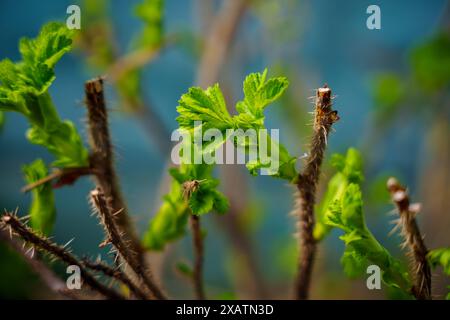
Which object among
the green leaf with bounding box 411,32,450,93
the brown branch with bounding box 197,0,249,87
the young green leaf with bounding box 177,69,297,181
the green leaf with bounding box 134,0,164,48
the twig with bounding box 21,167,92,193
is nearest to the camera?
the young green leaf with bounding box 177,69,297,181

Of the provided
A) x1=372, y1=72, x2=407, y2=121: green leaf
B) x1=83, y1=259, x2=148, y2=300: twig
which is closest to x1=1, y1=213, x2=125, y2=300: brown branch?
x1=83, y1=259, x2=148, y2=300: twig

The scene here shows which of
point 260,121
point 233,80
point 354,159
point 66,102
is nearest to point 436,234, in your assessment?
point 233,80

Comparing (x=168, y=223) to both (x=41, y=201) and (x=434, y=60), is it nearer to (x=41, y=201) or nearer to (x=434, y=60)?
(x=41, y=201)

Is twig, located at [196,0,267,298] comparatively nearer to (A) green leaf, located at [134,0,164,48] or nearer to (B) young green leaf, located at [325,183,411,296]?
(A) green leaf, located at [134,0,164,48]

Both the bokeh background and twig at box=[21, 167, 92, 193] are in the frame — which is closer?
twig at box=[21, 167, 92, 193]

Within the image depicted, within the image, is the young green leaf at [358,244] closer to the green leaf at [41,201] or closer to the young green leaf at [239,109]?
the young green leaf at [239,109]

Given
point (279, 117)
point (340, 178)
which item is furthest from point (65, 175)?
point (279, 117)

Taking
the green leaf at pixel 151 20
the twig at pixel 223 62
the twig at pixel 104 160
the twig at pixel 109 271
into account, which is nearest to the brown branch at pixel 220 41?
the twig at pixel 223 62

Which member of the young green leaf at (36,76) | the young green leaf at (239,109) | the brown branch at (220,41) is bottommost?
the young green leaf at (239,109)
